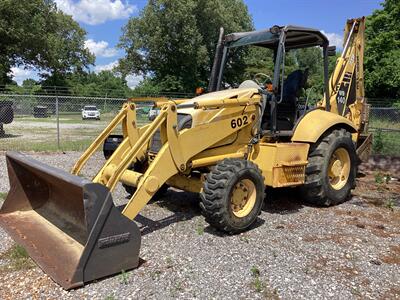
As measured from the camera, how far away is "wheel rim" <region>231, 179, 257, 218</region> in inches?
208

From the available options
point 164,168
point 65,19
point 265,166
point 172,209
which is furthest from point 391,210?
point 65,19

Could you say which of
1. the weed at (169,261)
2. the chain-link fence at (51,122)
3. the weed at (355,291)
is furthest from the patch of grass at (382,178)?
the chain-link fence at (51,122)

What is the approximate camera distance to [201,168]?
580cm

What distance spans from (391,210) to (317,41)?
9.81 feet

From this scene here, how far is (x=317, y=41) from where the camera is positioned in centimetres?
708

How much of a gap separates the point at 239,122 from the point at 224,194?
1278 millimetres

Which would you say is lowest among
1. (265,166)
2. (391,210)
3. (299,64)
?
(391,210)

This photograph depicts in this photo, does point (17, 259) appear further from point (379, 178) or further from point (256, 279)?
point (379, 178)

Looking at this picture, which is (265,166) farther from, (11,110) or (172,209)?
(11,110)

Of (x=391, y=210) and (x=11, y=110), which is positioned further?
(x=11, y=110)

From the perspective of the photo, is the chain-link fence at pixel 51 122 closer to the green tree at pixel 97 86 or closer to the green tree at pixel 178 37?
the green tree at pixel 97 86

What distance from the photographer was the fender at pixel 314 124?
6.40 m

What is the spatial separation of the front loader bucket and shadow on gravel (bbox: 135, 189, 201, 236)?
41.1 inches

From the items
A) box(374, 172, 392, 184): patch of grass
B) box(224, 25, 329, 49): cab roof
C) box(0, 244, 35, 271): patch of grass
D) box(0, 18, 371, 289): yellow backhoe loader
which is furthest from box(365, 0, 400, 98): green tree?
box(0, 244, 35, 271): patch of grass
